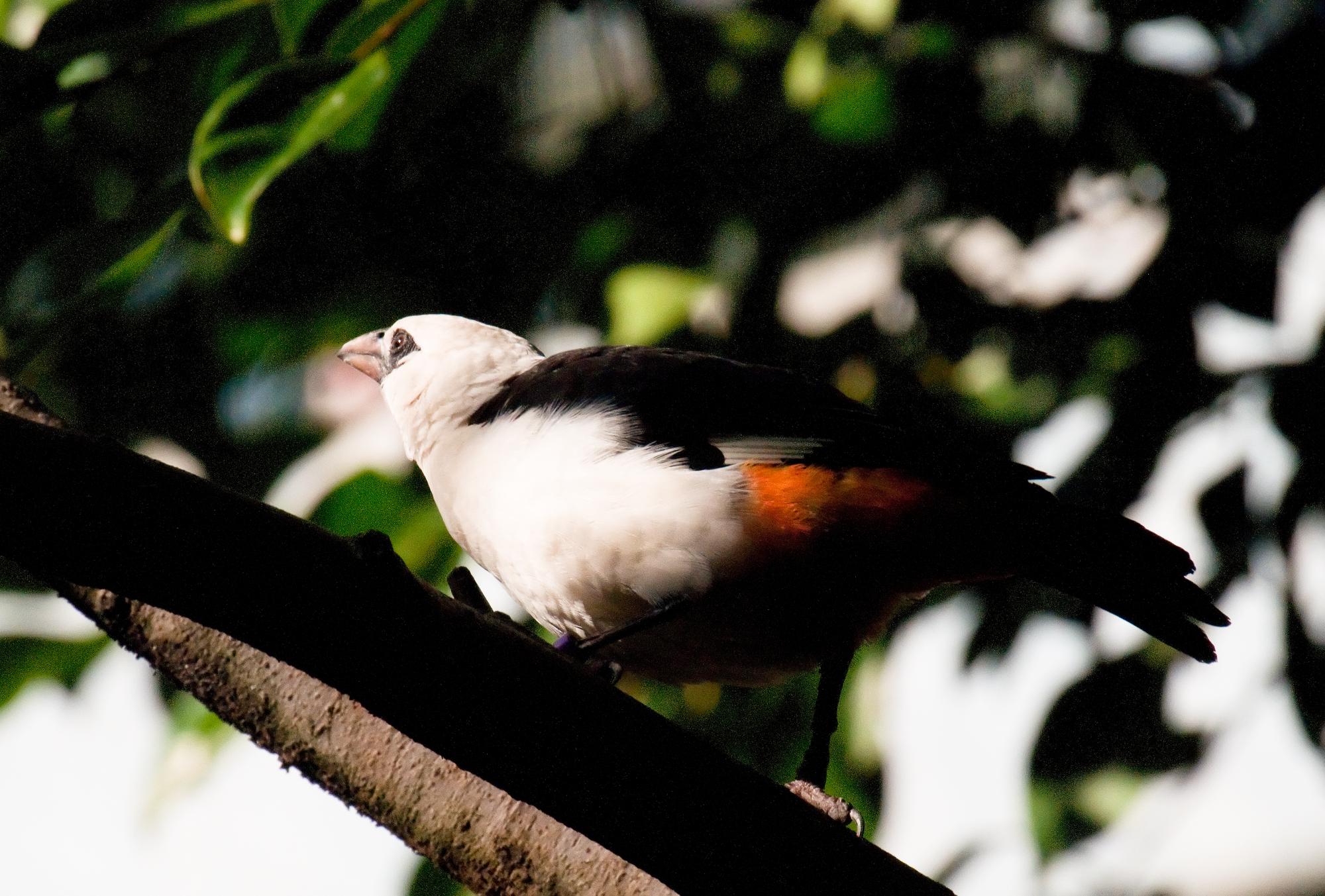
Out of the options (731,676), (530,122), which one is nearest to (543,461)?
(731,676)

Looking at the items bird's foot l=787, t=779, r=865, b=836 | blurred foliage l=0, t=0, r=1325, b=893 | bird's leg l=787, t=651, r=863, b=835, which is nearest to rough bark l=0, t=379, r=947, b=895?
bird's foot l=787, t=779, r=865, b=836

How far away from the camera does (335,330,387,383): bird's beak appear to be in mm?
2951

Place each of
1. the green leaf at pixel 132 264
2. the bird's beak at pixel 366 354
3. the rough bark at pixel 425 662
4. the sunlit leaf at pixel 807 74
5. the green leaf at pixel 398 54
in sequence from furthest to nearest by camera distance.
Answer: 1. the bird's beak at pixel 366 354
2. the sunlit leaf at pixel 807 74
3. the green leaf at pixel 398 54
4. the green leaf at pixel 132 264
5. the rough bark at pixel 425 662

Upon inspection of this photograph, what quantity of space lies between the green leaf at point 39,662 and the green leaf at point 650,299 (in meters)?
1.22

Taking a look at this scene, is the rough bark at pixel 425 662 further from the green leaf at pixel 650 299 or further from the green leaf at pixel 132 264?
the green leaf at pixel 650 299

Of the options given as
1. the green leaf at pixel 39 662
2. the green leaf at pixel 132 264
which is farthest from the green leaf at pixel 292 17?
the green leaf at pixel 39 662

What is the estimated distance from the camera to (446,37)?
7.48ft

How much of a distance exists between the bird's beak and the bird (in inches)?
27.3

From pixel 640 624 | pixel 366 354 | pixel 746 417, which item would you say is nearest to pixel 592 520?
pixel 640 624

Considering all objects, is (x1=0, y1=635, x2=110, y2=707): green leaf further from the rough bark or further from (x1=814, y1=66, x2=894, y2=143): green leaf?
(x1=814, y1=66, x2=894, y2=143): green leaf

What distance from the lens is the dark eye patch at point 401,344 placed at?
286 cm

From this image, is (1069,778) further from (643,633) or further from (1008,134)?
(1008,134)

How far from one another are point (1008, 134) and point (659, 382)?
950 mm

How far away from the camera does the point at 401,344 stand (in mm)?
2900
